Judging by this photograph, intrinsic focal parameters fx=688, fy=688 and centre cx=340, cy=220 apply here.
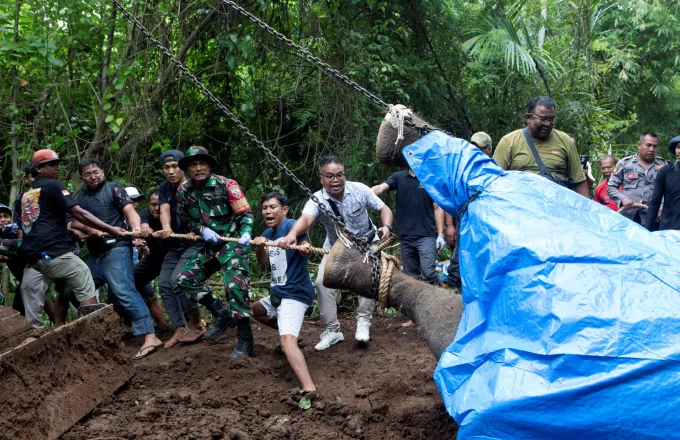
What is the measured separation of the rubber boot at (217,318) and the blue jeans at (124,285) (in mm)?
539

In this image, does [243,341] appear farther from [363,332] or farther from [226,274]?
[363,332]

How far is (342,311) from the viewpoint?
8.36 metres

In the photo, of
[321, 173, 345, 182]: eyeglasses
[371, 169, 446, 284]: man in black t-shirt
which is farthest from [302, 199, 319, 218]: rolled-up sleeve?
[371, 169, 446, 284]: man in black t-shirt

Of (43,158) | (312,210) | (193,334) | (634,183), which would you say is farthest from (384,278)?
(634,183)

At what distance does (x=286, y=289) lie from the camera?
17.7 ft

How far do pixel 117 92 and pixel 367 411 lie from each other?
573 centimetres

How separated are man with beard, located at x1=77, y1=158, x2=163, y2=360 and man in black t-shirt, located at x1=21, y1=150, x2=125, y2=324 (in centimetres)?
27

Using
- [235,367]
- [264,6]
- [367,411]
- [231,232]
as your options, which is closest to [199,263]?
[231,232]

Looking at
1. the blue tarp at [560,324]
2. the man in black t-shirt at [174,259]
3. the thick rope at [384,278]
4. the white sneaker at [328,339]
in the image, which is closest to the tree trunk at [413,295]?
the thick rope at [384,278]

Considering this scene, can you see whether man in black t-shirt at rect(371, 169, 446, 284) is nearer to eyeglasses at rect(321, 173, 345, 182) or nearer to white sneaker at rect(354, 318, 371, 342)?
white sneaker at rect(354, 318, 371, 342)

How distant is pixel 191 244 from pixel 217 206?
62 cm

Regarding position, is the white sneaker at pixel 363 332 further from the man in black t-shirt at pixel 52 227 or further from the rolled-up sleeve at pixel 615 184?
the rolled-up sleeve at pixel 615 184

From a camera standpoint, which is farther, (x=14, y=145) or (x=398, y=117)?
(x=14, y=145)

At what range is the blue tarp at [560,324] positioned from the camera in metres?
2.60
